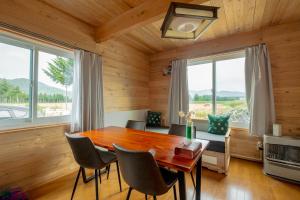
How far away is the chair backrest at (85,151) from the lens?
58.2 inches

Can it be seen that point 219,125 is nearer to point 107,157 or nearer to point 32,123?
point 107,157

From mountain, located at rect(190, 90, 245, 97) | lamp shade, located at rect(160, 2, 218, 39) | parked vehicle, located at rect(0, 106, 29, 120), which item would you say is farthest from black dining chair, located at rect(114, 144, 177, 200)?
mountain, located at rect(190, 90, 245, 97)

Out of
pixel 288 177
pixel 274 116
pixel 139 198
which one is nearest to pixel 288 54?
pixel 274 116

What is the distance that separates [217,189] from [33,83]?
2901 mm

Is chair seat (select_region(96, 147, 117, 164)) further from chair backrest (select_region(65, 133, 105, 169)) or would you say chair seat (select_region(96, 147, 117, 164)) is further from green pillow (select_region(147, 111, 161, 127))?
green pillow (select_region(147, 111, 161, 127))

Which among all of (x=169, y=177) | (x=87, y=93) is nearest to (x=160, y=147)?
(x=169, y=177)

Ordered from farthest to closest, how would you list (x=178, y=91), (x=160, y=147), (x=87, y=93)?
(x=178, y=91) → (x=87, y=93) → (x=160, y=147)

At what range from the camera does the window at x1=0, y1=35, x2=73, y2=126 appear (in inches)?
73.4

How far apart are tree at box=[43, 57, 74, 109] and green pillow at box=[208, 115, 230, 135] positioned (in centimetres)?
274

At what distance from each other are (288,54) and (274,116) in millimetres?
1102

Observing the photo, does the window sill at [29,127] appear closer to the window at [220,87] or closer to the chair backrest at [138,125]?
the chair backrest at [138,125]

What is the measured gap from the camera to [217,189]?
2.01 m

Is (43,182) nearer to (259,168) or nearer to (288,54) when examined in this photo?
(259,168)

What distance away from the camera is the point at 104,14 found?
2.37m
